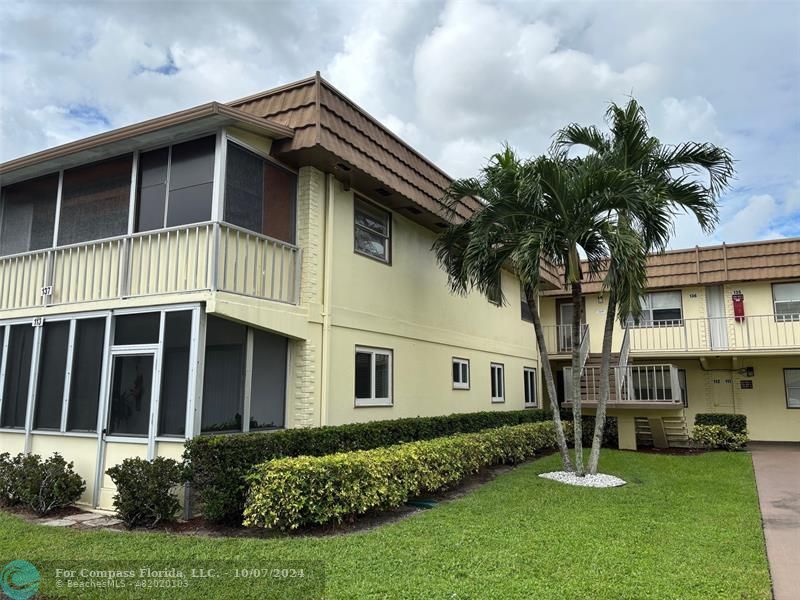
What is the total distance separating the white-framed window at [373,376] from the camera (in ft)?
34.9

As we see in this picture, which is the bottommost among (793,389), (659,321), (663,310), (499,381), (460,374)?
(793,389)

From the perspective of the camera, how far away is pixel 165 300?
8.27m

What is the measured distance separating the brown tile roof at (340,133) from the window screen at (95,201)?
98.7 inches

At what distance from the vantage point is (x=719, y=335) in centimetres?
1906

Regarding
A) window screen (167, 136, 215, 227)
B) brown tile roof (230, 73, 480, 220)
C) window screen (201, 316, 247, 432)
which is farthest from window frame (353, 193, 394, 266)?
window screen (201, 316, 247, 432)

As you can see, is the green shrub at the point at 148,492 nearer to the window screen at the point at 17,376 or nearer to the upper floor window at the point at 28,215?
the window screen at the point at 17,376

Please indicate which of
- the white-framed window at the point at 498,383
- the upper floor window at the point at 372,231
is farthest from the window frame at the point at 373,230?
the white-framed window at the point at 498,383

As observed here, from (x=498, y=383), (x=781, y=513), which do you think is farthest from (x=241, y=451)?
(x=498, y=383)

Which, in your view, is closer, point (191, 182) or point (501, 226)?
point (191, 182)

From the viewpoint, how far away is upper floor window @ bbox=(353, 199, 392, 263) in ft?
36.6

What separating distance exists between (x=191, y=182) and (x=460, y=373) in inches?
329

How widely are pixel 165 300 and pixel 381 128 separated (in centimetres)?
560

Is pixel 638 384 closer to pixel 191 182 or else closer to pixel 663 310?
pixel 663 310

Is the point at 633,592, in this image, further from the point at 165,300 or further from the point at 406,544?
the point at 165,300
